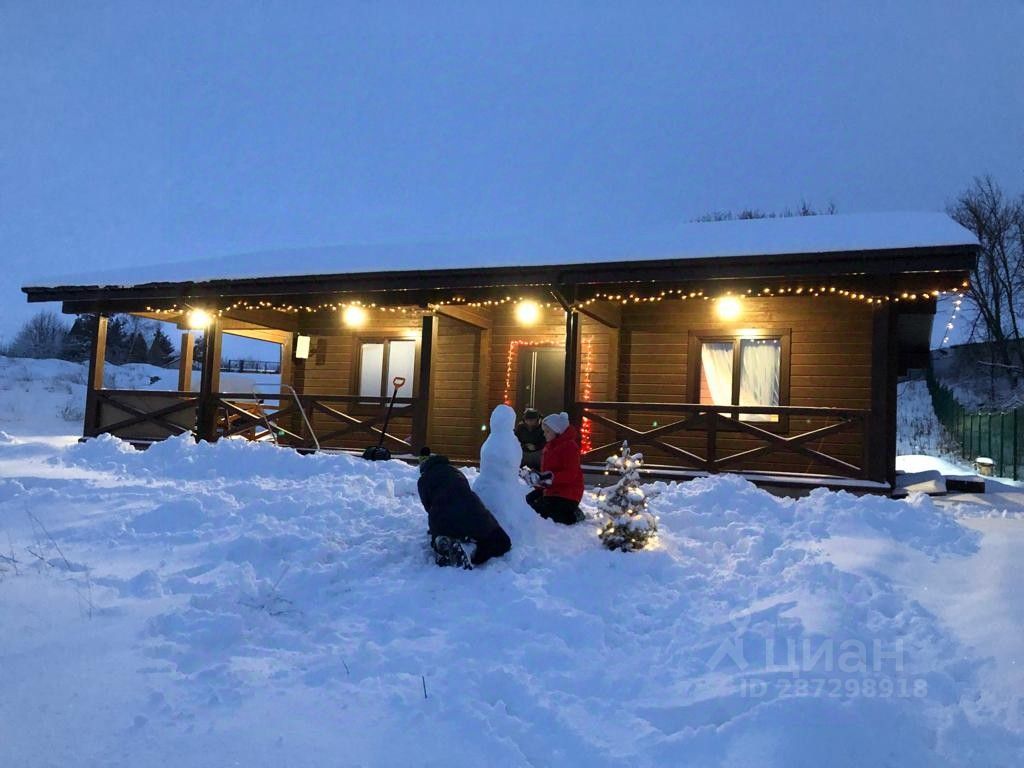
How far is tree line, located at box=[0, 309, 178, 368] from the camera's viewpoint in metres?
43.5

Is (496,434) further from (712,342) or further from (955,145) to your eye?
(955,145)

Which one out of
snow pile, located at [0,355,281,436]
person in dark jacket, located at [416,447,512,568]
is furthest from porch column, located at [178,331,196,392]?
person in dark jacket, located at [416,447,512,568]

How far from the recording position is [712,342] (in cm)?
1141

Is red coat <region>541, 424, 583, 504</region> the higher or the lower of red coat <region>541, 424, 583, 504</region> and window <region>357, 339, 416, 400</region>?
the lower

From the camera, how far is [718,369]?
37.3 ft

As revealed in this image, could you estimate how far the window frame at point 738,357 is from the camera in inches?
427

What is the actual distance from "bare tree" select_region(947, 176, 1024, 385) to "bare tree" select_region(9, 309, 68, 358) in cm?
5241

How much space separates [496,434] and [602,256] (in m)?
4.42

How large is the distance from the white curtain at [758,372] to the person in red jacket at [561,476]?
18.1ft

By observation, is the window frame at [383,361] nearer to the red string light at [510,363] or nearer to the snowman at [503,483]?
the red string light at [510,363]

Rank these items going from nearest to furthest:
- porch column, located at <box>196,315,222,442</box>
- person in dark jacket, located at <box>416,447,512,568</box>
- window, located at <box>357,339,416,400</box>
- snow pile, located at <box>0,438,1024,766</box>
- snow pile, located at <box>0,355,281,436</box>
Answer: snow pile, located at <box>0,438,1024,766</box> < person in dark jacket, located at <box>416,447,512,568</box> < porch column, located at <box>196,315,222,442</box> < window, located at <box>357,339,416,400</box> < snow pile, located at <box>0,355,281,436</box>

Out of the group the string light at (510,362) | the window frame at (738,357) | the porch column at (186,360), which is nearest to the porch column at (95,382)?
the porch column at (186,360)

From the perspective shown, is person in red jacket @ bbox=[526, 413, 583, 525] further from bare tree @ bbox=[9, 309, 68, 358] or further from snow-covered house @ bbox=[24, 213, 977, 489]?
bare tree @ bbox=[9, 309, 68, 358]
